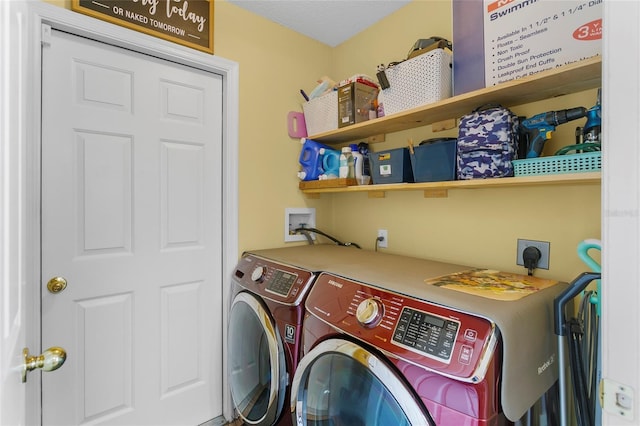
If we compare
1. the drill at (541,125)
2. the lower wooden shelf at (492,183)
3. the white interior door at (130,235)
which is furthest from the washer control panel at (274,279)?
the drill at (541,125)

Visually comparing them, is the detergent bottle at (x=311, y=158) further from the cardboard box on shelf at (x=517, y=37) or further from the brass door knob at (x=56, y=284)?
the brass door knob at (x=56, y=284)

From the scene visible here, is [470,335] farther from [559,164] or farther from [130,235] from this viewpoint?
[130,235]

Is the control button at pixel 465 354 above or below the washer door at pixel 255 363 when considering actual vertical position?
above

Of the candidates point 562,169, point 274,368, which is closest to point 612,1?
point 562,169

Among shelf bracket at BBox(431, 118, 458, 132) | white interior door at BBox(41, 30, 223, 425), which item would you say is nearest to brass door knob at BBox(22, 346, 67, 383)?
white interior door at BBox(41, 30, 223, 425)

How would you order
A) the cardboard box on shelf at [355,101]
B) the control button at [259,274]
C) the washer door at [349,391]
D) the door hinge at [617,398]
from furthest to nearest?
the cardboard box on shelf at [355,101] → the control button at [259,274] → the washer door at [349,391] → the door hinge at [617,398]

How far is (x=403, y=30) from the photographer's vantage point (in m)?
1.89

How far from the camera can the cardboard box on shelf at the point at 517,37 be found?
1.05m

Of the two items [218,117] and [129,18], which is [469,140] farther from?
[129,18]

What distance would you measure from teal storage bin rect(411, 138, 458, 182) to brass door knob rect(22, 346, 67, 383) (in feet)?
4.70

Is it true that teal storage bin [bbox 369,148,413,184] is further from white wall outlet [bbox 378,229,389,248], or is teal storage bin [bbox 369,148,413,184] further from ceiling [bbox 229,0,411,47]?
ceiling [bbox 229,0,411,47]

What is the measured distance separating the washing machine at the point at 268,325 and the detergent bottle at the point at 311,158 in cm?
51

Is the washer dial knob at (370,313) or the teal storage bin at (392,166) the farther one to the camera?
the teal storage bin at (392,166)

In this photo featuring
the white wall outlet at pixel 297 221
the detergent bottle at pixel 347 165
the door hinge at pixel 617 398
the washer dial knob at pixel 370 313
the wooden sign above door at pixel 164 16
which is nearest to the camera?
the door hinge at pixel 617 398
